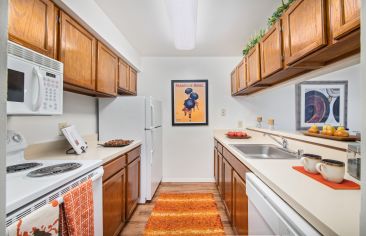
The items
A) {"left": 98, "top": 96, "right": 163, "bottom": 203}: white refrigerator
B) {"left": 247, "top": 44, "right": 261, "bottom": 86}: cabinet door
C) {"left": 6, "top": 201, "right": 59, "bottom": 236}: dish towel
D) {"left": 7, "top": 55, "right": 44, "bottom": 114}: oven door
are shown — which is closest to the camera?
{"left": 6, "top": 201, "right": 59, "bottom": 236}: dish towel

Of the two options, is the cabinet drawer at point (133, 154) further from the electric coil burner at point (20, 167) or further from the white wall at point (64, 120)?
the electric coil burner at point (20, 167)

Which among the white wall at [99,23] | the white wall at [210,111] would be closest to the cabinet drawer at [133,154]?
the white wall at [210,111]

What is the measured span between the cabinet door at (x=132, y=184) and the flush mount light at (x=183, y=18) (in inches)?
65.5

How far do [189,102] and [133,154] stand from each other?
5.23ft

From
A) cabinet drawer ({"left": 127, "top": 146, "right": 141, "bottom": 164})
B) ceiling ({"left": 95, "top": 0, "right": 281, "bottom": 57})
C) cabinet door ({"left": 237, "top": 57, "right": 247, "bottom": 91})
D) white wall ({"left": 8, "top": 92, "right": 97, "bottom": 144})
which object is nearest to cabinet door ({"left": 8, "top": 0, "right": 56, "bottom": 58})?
white wall ({"left": 8, "top": 92, "right": 97, "bottom": 144})

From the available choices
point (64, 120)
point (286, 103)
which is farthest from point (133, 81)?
point (286, 103)

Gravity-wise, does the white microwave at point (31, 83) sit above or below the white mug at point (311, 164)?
above

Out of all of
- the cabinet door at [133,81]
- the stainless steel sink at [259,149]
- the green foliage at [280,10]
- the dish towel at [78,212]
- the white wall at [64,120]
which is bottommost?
the dish towel at [78,212]

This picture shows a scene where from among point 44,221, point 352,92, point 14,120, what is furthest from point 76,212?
point 352,92

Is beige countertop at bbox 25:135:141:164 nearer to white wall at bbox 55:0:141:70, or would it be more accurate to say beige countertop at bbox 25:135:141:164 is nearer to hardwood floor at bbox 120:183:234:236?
hardwood floor at bbox 120:183:234:236

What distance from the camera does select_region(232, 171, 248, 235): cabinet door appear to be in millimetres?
1346

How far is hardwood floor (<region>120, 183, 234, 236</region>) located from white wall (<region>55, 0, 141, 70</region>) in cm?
212

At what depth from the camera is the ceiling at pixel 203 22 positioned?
6.07ft

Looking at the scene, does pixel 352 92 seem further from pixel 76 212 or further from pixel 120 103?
pixel 120 103
